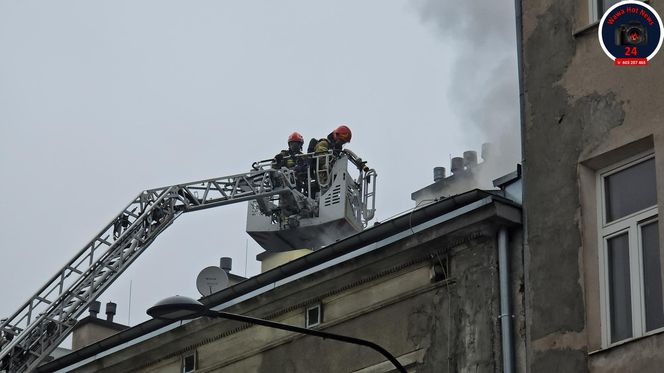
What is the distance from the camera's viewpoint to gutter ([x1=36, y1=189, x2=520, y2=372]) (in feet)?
52.2

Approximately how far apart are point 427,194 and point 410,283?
19880mm

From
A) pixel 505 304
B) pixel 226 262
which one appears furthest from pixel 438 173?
pixel 505 304

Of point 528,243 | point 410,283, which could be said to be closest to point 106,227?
point 410,283

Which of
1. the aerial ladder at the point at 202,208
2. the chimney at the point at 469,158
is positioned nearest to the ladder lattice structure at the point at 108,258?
the aerial ladder at the point at 202,208

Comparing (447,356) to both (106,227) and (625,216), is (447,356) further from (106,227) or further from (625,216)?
(106,227)

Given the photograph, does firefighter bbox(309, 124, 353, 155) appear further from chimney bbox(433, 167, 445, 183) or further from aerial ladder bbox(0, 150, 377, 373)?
chimney bbox(433, 167, 445, 183)

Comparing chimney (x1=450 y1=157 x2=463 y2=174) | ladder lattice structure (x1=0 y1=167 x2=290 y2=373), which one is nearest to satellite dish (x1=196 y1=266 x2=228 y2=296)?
ladder lattice structure (x1=0 y1=167 x2=290 y2=373)

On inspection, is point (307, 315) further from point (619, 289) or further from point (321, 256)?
point (619, 289)

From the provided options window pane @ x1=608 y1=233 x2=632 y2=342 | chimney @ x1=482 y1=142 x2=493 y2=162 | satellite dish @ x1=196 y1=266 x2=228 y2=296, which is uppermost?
chimney @ x1=482 y1=142 x2=493 y2=162

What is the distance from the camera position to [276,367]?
1806cm

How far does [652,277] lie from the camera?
13.4 metres

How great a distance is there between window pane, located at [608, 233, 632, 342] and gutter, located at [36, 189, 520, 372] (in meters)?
1.62

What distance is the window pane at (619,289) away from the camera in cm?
1359

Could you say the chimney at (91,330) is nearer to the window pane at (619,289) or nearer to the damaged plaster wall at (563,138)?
the damaged plaster wall at (563,138)
